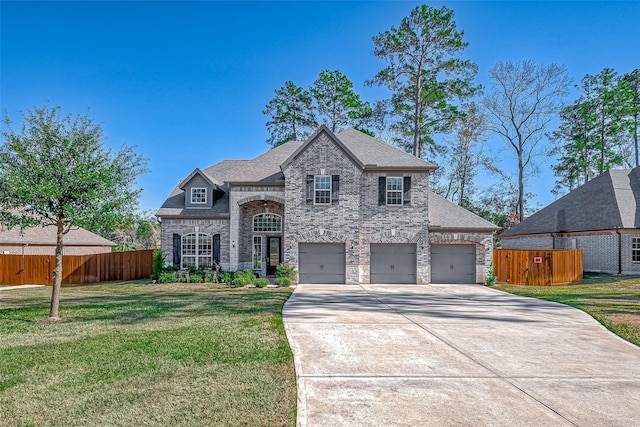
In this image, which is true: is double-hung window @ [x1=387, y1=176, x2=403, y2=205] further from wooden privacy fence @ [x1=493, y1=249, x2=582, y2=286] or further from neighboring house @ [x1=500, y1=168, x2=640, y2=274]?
neighboring house @ [x1=500, y1=168, x2=640, y2=274]

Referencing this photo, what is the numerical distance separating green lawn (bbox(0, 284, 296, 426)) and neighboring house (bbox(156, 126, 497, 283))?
8768 millimetres

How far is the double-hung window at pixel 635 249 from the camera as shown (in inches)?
921

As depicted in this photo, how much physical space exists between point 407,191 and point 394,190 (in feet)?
2.12

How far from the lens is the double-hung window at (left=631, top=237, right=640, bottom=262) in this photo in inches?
921

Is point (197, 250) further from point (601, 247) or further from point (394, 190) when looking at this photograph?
point (601, 247)

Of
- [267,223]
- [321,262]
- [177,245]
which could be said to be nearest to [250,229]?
[267,223]

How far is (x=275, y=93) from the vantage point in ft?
129

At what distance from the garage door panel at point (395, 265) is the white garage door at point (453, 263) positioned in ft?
4.05

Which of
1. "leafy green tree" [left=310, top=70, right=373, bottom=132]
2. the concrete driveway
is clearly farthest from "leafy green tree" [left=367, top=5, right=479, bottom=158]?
the concrete driveway

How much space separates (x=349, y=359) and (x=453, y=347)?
7.65ft

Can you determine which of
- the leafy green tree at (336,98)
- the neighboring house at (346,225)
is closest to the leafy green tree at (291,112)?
the leafy green tree at (336,98)

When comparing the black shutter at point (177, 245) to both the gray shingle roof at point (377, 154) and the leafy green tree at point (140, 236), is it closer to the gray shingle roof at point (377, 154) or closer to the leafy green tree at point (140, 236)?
the gray shingle roof at point (377, 154)

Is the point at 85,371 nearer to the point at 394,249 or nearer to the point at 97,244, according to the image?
the point at 394,249

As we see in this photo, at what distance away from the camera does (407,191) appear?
814 inches
